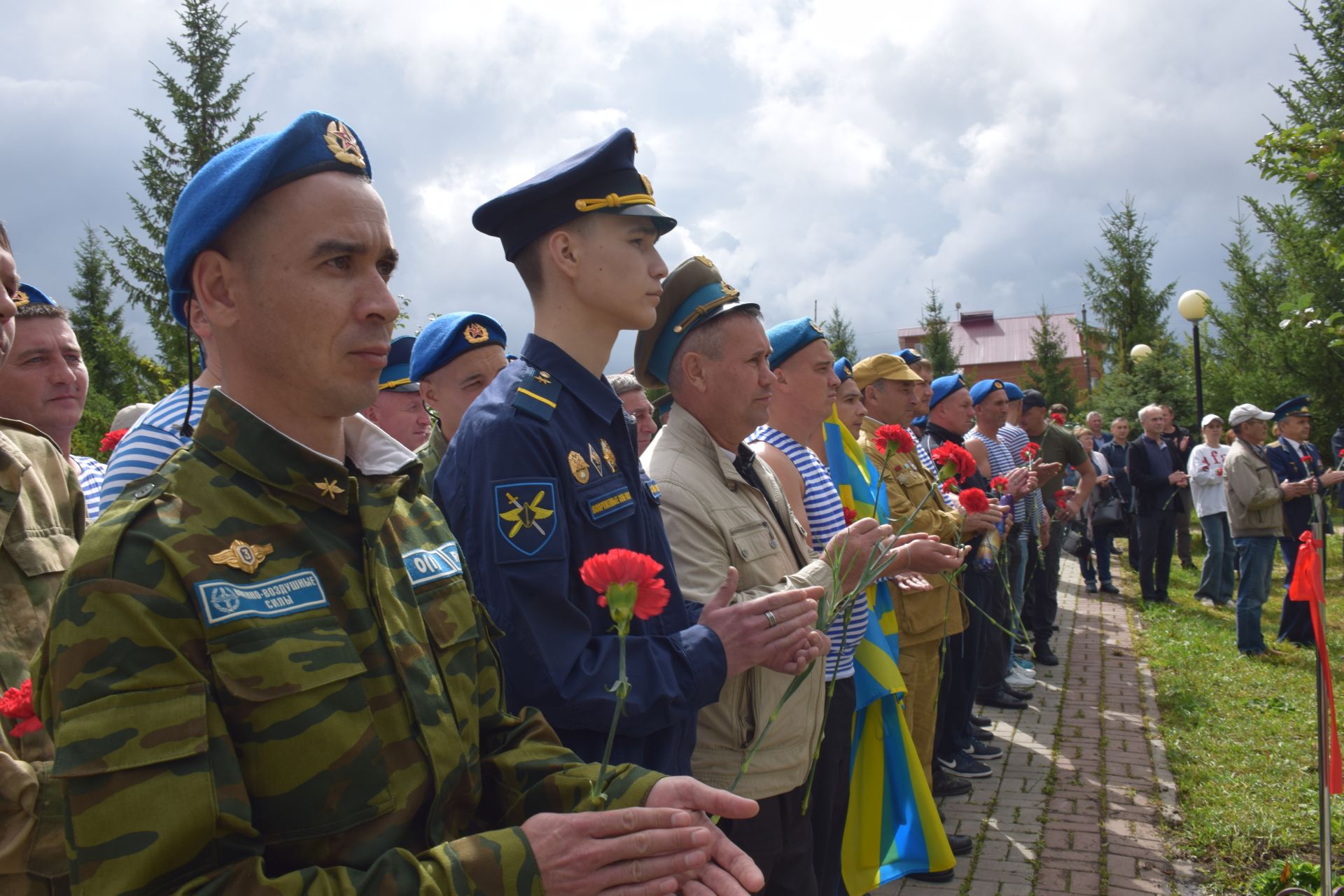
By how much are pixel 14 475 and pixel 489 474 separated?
0.98 m

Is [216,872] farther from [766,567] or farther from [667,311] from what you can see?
[667,311]

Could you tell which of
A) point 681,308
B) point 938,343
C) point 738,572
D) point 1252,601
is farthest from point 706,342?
point 938,343

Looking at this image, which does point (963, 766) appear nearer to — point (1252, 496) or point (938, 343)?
point (1252, 496)

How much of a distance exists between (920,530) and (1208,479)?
26.6ft

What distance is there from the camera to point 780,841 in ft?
9.18

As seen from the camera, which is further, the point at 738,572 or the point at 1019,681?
the point at 1019,681

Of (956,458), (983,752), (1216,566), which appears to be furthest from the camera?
(1216,566)

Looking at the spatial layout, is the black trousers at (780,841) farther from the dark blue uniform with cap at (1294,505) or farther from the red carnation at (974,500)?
the dark blue uniform with cap at (1294,505)

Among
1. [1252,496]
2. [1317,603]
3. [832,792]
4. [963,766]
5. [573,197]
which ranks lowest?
[963,766]

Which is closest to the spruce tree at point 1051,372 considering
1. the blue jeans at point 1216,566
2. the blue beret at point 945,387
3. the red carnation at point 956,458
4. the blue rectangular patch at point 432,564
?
the blue jeans at point 1216,566

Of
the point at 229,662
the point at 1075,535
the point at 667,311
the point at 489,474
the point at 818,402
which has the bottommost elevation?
the point at 1075,535

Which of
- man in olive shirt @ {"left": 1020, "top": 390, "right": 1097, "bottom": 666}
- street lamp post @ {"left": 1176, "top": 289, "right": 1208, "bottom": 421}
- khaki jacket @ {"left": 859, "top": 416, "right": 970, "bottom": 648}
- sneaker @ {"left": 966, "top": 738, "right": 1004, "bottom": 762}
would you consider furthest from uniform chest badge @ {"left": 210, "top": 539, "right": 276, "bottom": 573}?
street lamp post @ {"left": 1176, "top": 289, "right": 1208, "bottom": 421}

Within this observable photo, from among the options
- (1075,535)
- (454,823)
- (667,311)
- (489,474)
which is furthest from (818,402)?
(1075,535)

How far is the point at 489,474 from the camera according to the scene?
2008 mm
